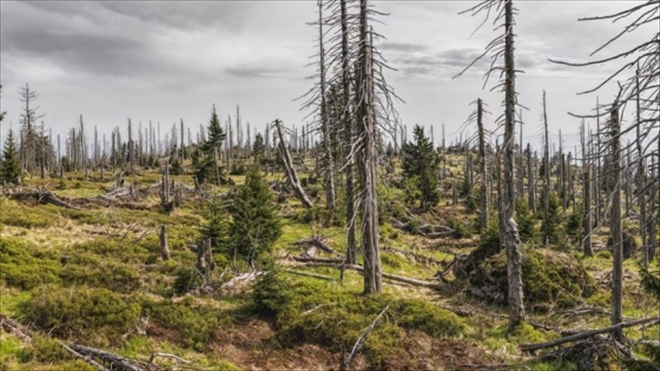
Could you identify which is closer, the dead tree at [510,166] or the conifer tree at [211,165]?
the dead tree at [510,166]

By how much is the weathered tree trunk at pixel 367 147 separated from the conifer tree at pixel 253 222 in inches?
178

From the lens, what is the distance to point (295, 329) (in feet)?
39.5

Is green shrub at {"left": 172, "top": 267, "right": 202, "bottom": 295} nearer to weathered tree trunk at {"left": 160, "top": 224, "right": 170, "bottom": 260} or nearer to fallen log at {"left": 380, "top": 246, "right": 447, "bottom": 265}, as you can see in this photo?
weathered tree trunk at {"left": 160, "top": 224, "right": 170, "bottom": 260}

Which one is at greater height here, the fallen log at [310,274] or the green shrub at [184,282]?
the green shrub at [184,282]

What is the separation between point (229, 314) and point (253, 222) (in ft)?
19.1

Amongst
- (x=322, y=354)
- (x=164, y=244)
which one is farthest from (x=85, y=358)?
(x=164, y=244)

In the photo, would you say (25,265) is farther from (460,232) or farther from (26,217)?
(460,232)

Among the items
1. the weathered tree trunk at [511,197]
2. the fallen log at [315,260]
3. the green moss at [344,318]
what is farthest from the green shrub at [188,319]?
the weathered tree trunk at [511,197]

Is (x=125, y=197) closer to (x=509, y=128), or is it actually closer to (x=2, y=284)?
(x=2, y=284)

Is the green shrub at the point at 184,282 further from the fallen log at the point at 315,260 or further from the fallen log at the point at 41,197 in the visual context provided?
the fallen log at the point at 41,197

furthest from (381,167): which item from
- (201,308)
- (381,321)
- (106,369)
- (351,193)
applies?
(106,369)

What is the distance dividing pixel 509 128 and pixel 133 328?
10736mm

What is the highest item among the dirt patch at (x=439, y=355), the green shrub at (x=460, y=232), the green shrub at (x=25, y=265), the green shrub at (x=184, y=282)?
the green shrub at (x=25, y=265)

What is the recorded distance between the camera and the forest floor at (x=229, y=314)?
34.9 ft
